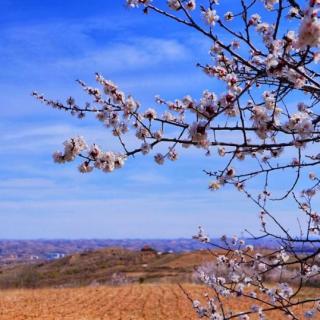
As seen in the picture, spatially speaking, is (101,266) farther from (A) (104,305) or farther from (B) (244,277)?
(B) (244,277)

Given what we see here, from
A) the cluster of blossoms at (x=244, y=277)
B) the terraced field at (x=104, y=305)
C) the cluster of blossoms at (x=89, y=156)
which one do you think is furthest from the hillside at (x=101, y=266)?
the cluster of blossoms at (x=89, y=156)

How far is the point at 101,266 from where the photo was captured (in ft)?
344

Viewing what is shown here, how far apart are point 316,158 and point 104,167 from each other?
55.2 inches

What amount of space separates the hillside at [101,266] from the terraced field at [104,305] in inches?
1326

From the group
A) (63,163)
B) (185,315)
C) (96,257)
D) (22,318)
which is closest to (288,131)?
(63,163)

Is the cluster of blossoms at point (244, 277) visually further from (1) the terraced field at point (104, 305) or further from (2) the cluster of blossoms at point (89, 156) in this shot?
(1) the terraced field at point (104, 305)

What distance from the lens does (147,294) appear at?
44375 mm

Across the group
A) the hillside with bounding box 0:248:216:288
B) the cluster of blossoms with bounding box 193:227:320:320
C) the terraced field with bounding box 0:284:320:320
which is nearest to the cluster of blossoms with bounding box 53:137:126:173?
the cluster of blossoms with bounding box 193:227:320:320

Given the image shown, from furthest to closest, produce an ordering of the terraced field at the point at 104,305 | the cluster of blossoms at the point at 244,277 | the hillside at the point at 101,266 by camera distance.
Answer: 1. the hillside at the point at 101,266
2. the terraced field at the point at 104,305
3. the cluster of blossoms at the point at 244,277

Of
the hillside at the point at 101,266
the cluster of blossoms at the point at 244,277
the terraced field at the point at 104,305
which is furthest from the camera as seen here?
the hillside at the point at 101,266

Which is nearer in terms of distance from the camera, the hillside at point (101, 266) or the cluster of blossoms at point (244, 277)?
the cluster of blossoms at point (244, 277)

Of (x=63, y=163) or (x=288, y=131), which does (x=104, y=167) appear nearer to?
(x=63, y=163)

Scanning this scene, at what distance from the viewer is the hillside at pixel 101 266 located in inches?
3383

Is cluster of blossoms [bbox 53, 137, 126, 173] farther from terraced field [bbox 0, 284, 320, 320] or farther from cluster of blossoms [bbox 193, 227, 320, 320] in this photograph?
terraced field [bbox 0, 284, 320, 320]
